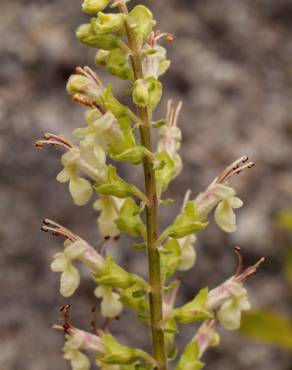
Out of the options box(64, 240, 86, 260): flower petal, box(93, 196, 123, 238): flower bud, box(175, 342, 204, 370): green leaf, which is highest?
box(93, 196, 123, 238): flower bud

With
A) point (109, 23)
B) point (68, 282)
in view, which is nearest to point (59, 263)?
point (68, 282)

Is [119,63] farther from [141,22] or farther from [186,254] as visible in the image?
[186,254]

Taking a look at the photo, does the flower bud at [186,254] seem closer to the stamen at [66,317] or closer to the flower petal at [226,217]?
the flower petal at [226,217]

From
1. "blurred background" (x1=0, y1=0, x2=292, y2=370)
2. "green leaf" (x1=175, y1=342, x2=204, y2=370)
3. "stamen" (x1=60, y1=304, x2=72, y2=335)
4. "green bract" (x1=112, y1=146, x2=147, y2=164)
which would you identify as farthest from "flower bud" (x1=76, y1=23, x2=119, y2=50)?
"blurred background" (x1=0, y1=0, x2=292, y2=370)

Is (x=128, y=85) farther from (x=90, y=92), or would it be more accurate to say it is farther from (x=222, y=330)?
(x=90, y=92)

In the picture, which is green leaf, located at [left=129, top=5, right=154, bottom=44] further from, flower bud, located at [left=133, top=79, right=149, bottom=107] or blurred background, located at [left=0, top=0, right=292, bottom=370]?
blurred background, located at [left=0, top=0, right=292, bottom=370]

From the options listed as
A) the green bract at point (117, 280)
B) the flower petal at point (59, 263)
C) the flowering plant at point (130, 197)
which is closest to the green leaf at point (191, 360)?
the flowering plant at point (130, 197)

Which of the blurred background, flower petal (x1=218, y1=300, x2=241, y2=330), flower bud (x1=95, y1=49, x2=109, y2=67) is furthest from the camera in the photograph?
the blurred background

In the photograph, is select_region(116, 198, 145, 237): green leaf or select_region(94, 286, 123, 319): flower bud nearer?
select_region(116, 198, 145, 237): green leaf
